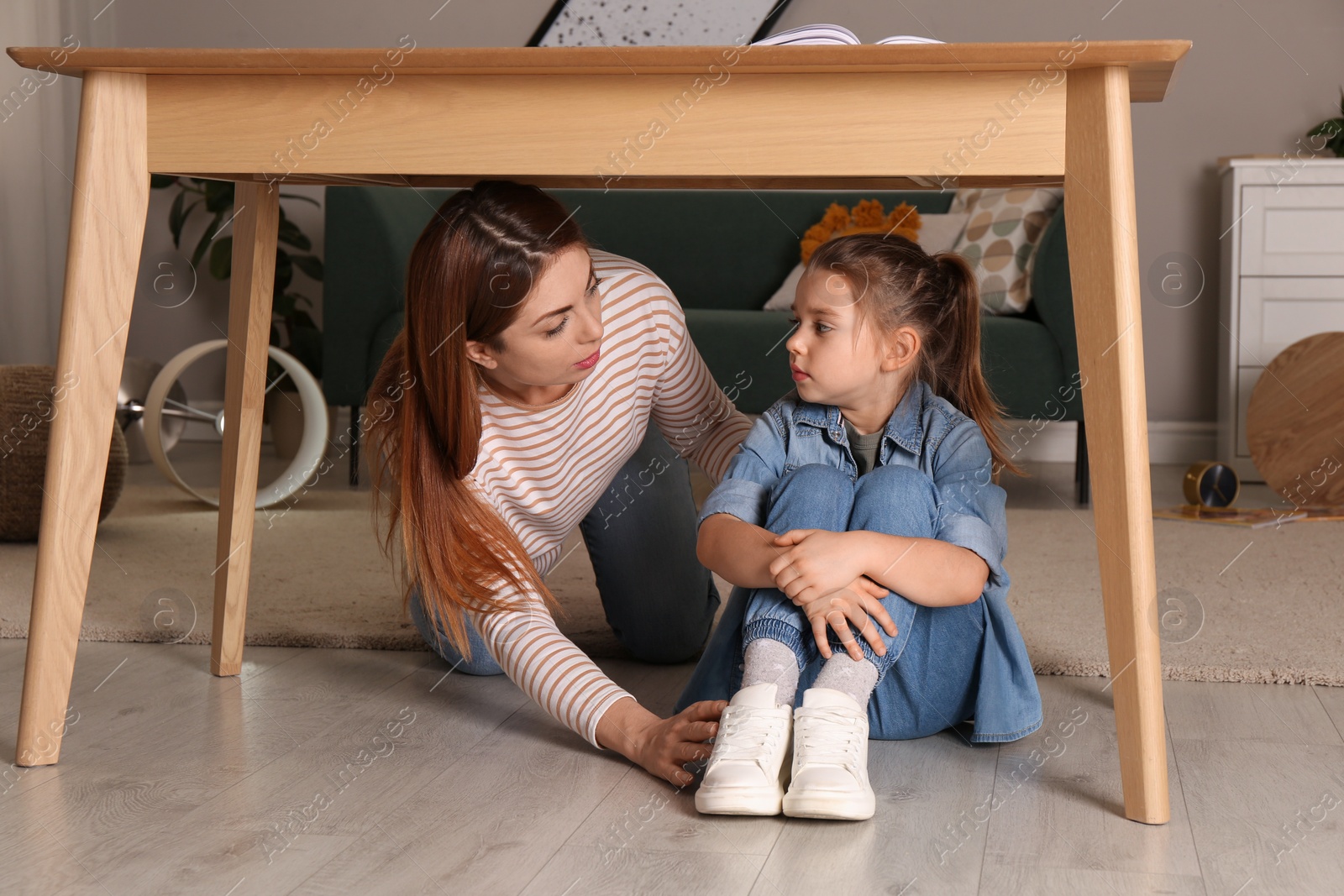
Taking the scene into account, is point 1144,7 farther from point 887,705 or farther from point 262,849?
point 262,849

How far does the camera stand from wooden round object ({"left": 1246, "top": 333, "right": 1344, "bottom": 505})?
2.50m

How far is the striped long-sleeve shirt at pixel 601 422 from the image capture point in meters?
1.15

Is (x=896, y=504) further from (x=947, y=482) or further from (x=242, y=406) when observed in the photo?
(x=242, y=406)

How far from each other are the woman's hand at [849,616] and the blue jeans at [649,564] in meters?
0.42

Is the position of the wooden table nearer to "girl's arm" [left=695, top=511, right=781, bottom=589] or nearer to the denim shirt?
the denim shirt

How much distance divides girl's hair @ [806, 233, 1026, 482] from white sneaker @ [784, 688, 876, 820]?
310 mm

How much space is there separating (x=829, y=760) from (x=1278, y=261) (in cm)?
265

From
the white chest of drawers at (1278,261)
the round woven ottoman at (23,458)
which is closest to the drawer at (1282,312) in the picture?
the white chest of drawers at (1278,261)

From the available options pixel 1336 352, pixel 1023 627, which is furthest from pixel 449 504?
pixel 1336 352

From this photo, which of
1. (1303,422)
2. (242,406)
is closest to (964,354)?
(242,406)

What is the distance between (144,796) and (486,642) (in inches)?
11.8

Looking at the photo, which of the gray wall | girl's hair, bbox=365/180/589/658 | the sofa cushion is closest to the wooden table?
girl's hair, bbox=365/180/589/658

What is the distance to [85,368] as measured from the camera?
0.99 metres

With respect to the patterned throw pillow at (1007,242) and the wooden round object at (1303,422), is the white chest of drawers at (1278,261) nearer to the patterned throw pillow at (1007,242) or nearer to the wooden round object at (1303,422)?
the wooden round object at (1303,422)
